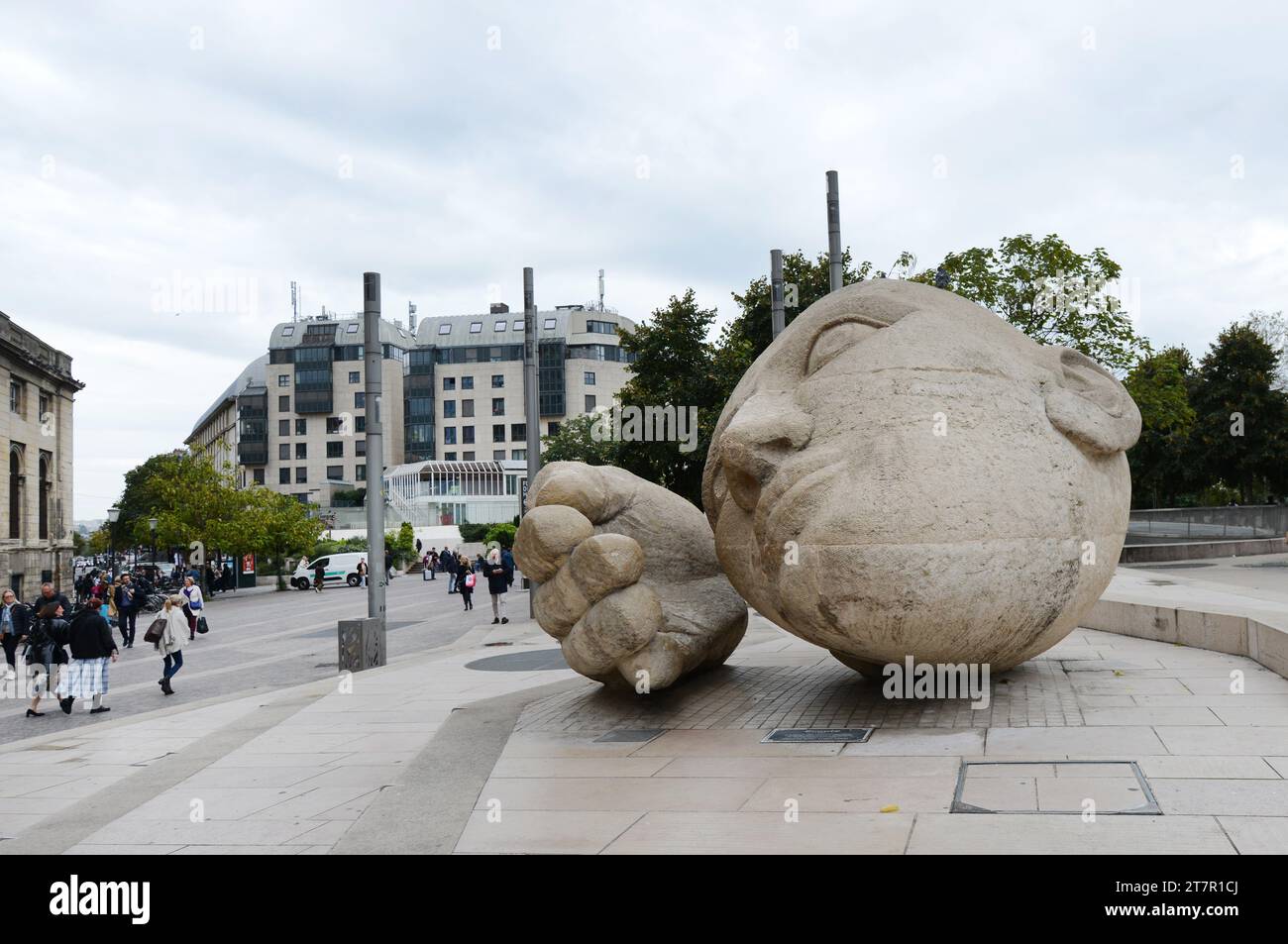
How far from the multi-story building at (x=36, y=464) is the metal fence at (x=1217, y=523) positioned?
40520 mm

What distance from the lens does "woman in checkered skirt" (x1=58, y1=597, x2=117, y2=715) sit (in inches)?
521

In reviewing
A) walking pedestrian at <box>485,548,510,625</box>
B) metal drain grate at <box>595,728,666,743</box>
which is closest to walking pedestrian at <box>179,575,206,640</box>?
walking pedestrian at <box>485,548,510,625</box>

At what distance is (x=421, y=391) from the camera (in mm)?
87062

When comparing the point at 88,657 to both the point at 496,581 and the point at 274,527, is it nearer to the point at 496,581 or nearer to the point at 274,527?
the point at 496,581

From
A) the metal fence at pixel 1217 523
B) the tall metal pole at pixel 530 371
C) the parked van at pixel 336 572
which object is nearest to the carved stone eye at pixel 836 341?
the tall metal pole at pixel 530 371

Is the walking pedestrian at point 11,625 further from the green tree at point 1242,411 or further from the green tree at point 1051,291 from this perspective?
the green tree at point 1242,411

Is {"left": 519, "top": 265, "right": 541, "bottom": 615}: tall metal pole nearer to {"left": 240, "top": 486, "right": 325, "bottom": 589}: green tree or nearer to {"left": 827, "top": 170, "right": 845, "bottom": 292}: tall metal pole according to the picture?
{"left": 827, "top": 170, "right": 845, "bottom": 292}: tall metal pole

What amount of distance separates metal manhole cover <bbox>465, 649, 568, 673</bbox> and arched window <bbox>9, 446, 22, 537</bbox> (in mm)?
35269

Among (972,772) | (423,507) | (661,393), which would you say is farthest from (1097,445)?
(423,507)

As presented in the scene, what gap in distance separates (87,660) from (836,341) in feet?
33.8

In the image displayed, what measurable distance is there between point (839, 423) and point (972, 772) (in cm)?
259

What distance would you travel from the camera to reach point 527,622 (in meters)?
22.5

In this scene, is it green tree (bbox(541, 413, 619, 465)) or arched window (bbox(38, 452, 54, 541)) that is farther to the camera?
green tree (bbox(541, 413, 619, 465))

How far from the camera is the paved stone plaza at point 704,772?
5.54 m
